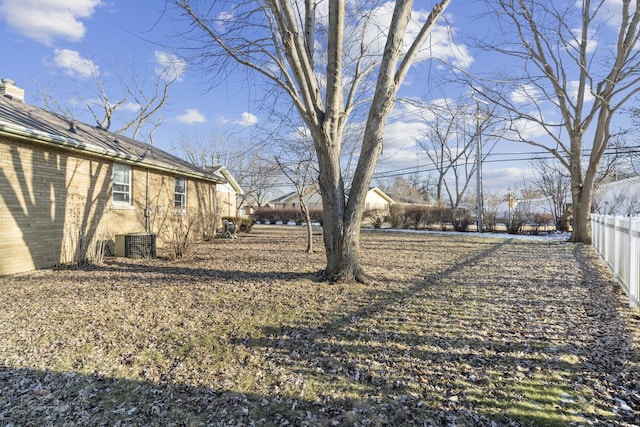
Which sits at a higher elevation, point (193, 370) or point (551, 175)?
point (551, 175)

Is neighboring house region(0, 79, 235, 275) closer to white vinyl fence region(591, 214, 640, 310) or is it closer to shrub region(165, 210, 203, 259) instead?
shrub region(165, 210, 203, 259)

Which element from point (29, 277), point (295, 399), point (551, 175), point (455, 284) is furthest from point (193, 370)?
point (551, 175)

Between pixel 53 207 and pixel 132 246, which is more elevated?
pixel 53 207

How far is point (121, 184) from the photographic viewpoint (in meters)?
9.88

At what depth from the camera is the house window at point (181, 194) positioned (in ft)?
42.3

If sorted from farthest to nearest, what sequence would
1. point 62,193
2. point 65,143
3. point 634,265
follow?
point 62,193 → point 65,143 → point 634,265

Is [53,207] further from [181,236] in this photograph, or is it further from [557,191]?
[557,191]

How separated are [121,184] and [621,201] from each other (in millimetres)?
25326

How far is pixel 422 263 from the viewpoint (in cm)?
841

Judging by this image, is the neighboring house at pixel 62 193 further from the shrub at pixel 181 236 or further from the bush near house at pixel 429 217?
the bush near house at pixel 429 217

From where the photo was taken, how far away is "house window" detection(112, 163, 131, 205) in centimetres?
965

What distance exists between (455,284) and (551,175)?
2166 cm

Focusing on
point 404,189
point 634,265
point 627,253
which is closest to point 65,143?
point 634,265

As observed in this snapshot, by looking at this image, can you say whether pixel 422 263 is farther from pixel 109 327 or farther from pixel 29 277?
pixel 29 277
